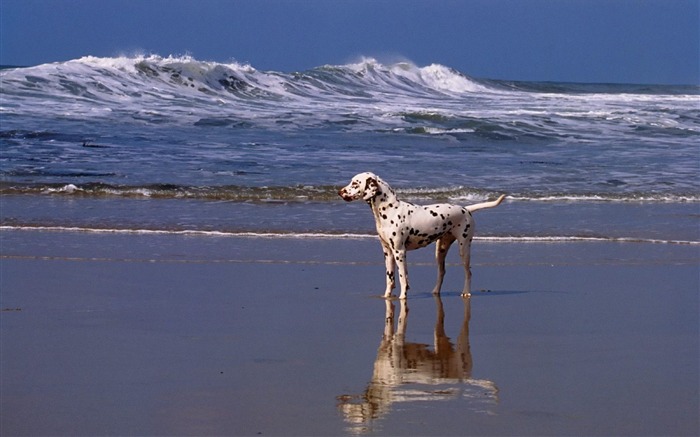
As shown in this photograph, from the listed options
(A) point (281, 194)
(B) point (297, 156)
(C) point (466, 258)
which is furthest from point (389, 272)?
(B) point (297, 156)

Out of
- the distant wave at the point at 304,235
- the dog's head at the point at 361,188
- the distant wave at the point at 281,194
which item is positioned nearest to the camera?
the dog's head at the point at 361,188

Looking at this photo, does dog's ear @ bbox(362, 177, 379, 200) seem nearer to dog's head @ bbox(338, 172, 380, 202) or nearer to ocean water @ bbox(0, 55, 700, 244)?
dog's head @ bbox(338, 172, 380, 202)

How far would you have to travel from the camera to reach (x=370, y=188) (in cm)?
884

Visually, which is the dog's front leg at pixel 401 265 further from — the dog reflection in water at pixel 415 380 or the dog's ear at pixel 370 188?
the dog reflection in water at pixel 415 380

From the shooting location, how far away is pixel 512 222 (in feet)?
45.6

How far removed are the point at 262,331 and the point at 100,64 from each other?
30280 mm

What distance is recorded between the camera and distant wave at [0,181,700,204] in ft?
54.0

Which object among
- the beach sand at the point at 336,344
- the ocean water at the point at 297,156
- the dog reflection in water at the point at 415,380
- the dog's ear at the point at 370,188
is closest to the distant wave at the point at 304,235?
the ocean water at the point at 297,156

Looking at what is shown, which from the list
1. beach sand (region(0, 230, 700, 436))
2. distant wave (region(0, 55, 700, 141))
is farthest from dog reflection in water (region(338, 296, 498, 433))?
distant wave (region(0, 55, 700, 141))

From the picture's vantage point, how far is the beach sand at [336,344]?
217 inches

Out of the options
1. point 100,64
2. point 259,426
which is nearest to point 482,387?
point 259,426

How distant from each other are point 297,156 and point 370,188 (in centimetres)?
1284

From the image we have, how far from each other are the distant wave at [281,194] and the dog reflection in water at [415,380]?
900 cm

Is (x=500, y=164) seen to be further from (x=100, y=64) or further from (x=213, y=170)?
(x=100, y=64)
